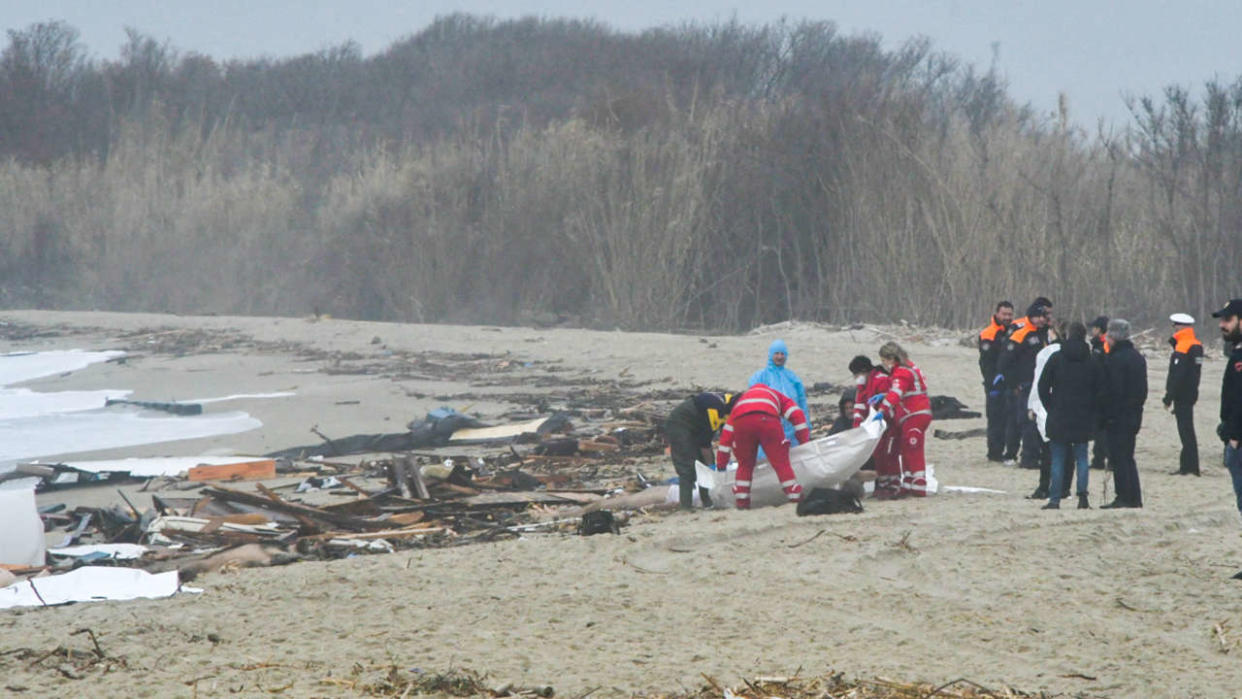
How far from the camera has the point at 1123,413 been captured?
9922mm

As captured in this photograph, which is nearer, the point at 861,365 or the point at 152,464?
the point at 861,365

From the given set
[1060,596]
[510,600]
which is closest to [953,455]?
[1060,596]

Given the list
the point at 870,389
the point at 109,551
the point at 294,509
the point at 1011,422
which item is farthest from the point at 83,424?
the point at 1011,422

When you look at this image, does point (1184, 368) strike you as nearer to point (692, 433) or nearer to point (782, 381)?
point (782, 381)

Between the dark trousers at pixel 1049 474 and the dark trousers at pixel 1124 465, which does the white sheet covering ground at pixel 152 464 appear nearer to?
the dark trousers at pixel 1049 474

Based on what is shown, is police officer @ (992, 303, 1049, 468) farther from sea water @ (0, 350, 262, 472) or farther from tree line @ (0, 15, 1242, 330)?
tree line @ (0, 15, 1242, 330)

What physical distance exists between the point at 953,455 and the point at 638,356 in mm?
10853

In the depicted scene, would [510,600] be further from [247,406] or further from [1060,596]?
[247,406]

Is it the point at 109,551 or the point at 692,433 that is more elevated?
the point at 692,433

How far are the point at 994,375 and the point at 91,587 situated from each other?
307 inches

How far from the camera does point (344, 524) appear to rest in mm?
10039

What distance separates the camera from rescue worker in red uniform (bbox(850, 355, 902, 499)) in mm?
10523

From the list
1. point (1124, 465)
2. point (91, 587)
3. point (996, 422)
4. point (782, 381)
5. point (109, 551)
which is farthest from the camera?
point (996, 422)

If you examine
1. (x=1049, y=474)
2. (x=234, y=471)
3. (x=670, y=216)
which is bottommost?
(x=234, y=471)
